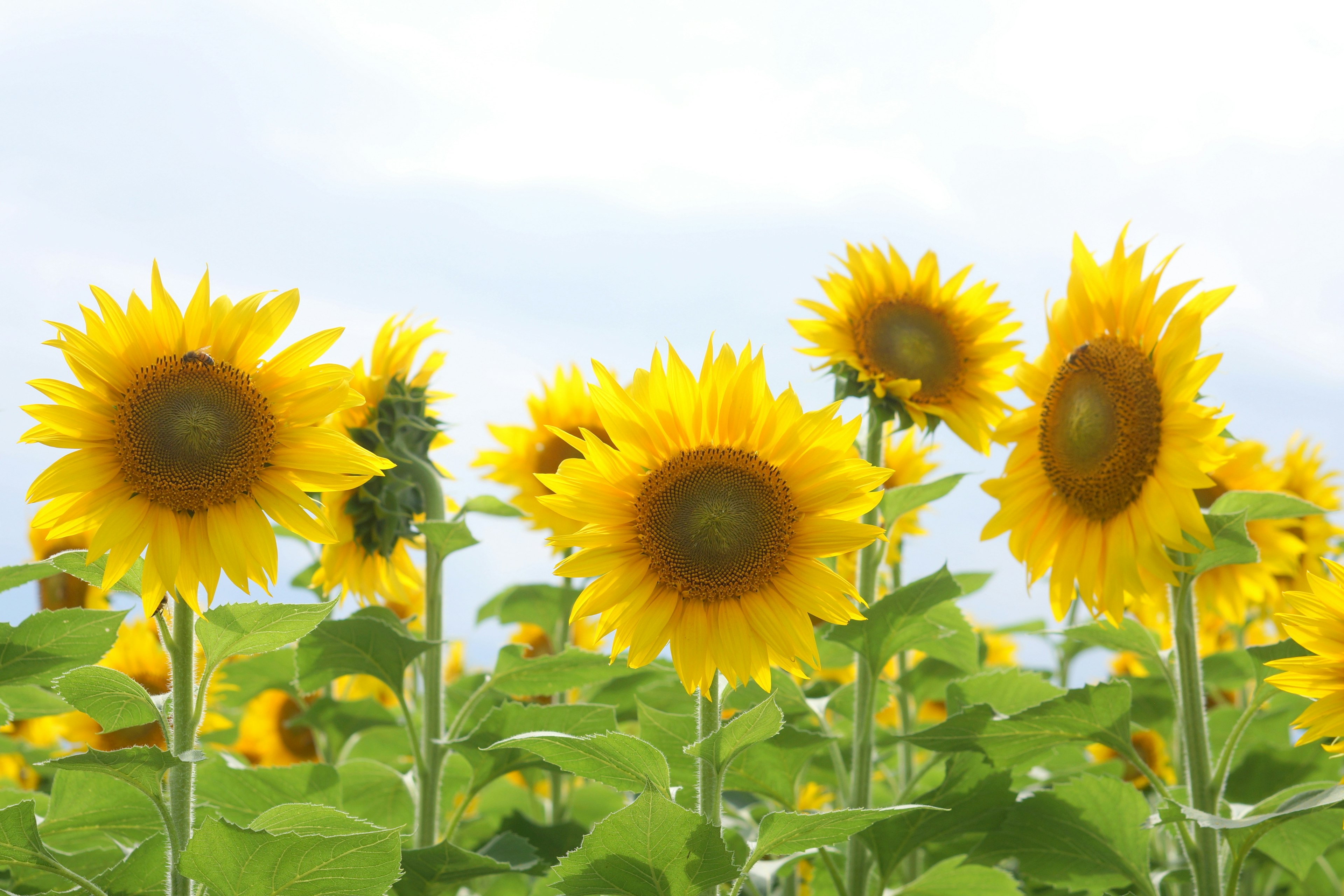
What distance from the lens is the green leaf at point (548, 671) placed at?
2.48 metres

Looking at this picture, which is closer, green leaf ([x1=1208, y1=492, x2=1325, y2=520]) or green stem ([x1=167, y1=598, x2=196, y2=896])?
green stem ([x1=167, y1=598, x2=196, y2=896])

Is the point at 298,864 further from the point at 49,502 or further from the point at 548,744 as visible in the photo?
the point at 49,502

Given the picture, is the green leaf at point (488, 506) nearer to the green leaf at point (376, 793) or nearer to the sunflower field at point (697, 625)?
the sunflower field at point (697, 625)

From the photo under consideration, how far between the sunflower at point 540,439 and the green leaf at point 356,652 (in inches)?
41.1

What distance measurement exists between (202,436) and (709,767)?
3.32 feet

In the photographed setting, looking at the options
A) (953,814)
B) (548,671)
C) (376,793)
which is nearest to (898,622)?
(953,814)

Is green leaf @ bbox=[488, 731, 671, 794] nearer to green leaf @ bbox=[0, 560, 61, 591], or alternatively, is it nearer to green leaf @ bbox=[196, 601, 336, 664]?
green leaf @ bbox=[196, 601, 336, 664]

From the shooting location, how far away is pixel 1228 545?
2.10 m

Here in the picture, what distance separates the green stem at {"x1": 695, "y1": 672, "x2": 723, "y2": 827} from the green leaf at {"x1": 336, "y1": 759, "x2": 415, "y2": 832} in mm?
1106

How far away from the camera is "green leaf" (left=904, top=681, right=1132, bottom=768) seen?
2.14 metres

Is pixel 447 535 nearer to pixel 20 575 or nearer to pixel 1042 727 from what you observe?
pixel 20 575

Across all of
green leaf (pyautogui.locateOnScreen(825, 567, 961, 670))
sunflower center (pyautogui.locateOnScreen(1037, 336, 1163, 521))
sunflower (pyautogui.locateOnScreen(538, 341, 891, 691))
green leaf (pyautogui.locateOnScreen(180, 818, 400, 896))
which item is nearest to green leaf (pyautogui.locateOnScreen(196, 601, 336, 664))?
green leaf (pyautogui.locateOnScreen(180, 818, 400, 896))

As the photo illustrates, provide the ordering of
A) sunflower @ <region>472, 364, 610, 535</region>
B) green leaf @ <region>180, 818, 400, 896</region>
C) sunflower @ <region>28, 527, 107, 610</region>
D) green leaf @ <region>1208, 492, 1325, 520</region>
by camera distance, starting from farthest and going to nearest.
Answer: sunflower @ <region>28, 527, 107, 610</region>, sunflower @ <region>472, 364, 610, 535</region>, green leaf @ <region>1208, 492, 1325, 520</region>, green leaf @ <region>180, 818, 400, 896</region>

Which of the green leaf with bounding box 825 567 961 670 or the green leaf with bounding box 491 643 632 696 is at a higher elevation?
the green leaf with bounding box 825 567 961 670
